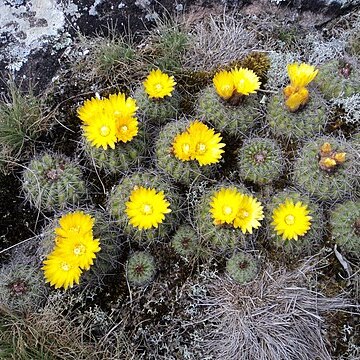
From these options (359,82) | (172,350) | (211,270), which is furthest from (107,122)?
(359,82)

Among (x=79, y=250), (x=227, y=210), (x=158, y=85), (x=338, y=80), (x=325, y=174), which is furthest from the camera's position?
(x=338, y=80)

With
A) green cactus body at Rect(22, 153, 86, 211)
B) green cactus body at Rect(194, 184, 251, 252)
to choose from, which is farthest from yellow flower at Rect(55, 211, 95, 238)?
green cactus body at Rect(194, 184, 251, 252)

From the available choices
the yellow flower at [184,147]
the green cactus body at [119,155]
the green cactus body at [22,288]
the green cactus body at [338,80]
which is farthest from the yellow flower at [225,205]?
the green cactus body at [22,288]

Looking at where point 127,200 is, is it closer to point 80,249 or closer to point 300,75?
point 80,249

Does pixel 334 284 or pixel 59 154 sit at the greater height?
pixel 59 154

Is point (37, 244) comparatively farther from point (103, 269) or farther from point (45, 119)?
point (45, 119)

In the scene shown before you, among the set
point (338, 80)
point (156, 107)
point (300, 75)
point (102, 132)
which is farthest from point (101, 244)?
point (338, 80)
